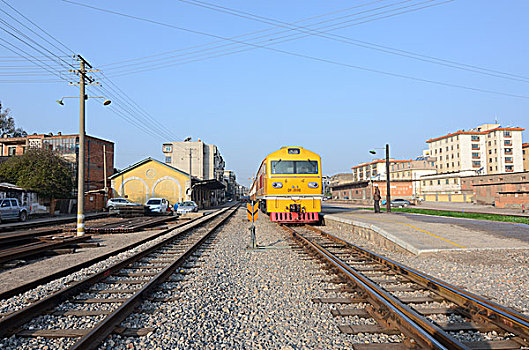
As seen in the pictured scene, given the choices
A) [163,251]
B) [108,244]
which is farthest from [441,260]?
[108,244]

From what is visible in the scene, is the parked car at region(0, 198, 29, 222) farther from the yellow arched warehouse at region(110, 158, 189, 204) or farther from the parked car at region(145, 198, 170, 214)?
the yellow arched warehouse at region(110, 158, 189, 204)

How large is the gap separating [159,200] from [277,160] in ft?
63.2

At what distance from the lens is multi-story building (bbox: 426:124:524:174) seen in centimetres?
9138

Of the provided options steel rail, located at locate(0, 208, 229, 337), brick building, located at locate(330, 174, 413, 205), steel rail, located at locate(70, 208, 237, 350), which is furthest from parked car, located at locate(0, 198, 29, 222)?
brick building, located at locate(330, 174, 413, 205)

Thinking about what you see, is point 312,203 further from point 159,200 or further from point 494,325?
point 159,200

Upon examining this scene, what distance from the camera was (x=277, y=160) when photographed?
1767cm

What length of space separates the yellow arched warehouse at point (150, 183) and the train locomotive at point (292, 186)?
28617 millimetres

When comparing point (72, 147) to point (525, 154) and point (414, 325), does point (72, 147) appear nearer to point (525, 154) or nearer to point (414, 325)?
point (414, 325)

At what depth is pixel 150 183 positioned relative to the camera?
44.8 metres

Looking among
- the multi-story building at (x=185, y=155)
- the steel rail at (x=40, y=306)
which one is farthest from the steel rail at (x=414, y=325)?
the multi-story building at (x=185, y=155)

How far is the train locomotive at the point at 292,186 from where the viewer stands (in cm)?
1742

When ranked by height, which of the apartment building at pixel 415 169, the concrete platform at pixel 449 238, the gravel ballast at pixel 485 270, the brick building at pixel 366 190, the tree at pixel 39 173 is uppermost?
the apartment building at pixel 415 169

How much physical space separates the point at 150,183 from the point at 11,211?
20869 mm

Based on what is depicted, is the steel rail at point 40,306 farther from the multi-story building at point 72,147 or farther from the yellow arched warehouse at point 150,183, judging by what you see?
the multi-story building at point 72,147
